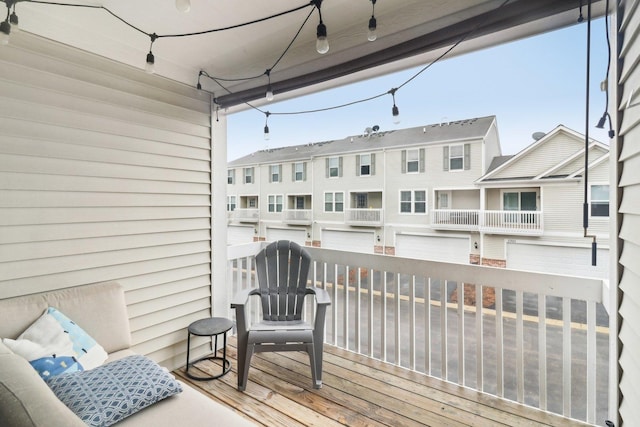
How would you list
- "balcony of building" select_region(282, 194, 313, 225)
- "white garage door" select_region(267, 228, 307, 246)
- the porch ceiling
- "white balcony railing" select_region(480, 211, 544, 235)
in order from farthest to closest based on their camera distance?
"white garage door" select_region(267, 228, 307, 246), "balcony of building" select_region(282, 194, 313, 225), "white balcony railing" select_region(480, 211, 544, 235), the porch ceiling

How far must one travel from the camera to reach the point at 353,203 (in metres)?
2.65

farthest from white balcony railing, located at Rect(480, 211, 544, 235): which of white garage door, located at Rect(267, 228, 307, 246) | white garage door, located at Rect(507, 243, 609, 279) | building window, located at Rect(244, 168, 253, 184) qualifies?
building window, located at Rect(244, 168, 253, 184)

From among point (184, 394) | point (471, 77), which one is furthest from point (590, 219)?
point (184, 394)

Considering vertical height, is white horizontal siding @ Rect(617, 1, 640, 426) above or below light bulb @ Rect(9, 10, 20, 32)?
below

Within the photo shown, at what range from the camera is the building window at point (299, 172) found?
118 inches

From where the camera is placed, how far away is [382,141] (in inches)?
102

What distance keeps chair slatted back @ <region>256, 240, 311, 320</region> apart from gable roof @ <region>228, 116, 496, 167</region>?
0.96 metres

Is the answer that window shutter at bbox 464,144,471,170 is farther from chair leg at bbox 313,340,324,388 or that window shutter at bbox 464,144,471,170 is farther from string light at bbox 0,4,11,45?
string light at bbox 0,4,11,45

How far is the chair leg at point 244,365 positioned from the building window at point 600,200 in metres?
2.40

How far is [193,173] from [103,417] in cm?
190

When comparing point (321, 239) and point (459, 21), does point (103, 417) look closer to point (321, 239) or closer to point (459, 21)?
point (321, 239)

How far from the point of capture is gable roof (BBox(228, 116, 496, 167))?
223 cm

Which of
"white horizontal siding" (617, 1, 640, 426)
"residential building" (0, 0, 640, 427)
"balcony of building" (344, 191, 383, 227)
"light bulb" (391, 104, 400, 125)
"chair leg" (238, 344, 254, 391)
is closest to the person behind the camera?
"white horizontal siding" (617, 1, 640, 426)

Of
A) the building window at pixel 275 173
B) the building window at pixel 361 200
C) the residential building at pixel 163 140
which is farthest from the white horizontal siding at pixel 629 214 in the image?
the building window at pixel 275 173
